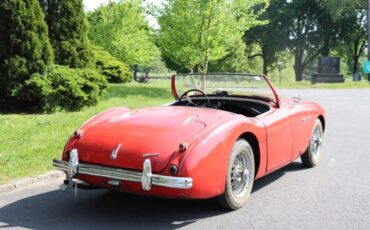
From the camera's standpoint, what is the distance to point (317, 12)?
→ 54.8 metres

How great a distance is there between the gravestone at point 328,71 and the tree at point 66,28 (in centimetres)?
2900

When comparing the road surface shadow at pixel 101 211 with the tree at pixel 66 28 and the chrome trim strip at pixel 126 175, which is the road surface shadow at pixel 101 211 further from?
the tree at pixel 66 28

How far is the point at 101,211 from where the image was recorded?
4641mm

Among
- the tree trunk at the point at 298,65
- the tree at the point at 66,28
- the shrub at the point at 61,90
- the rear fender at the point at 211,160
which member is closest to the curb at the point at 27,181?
the rear fender at the point at 211,160

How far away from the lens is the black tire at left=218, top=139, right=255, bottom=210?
4473mm

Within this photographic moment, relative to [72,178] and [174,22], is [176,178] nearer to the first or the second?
[72,178]

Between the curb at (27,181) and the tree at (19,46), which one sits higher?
the tree at (19,46)

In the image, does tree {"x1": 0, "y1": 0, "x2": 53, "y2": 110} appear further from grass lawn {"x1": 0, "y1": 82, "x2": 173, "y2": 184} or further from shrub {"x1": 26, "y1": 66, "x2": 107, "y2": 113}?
grass lawn {"x1": 0, "y1": 82, "x2": 173, "y2": 184}

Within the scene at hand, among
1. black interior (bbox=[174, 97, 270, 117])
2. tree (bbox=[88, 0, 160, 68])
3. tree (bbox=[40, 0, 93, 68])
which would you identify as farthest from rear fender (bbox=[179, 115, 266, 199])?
tree (bbox=[88, 0, 160, 68])

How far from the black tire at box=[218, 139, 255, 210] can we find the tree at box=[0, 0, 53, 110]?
718cm

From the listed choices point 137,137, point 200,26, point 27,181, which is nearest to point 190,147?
point 137,137

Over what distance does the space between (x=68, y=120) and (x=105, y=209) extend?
16.6 ft

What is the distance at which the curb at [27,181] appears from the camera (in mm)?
5348

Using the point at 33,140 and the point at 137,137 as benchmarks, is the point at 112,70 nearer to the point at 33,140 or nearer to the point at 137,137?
the point at 33,140
